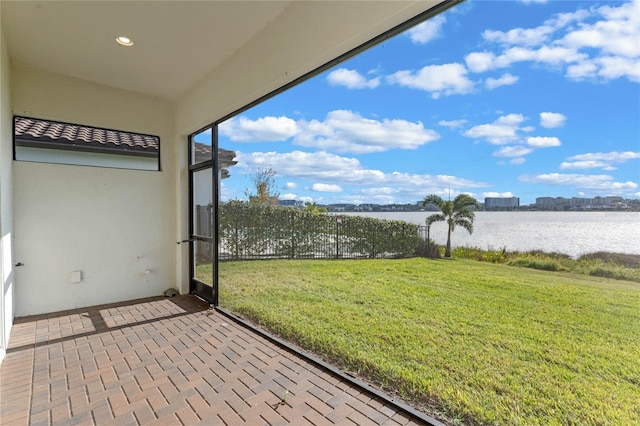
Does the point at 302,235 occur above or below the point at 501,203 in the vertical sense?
below

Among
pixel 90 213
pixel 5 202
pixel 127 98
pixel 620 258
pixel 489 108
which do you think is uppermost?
pixel 127 98

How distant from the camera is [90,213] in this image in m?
4.07

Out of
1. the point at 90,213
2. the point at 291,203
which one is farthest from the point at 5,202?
the point at 291,203

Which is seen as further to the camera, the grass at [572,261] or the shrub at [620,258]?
the grass at [572,261]

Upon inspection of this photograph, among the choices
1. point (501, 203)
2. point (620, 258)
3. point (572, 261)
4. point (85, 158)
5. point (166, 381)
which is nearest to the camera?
point (166, 381)

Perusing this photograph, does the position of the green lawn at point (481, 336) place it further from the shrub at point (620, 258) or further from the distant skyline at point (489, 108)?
the distant skyline at point (489, 108)

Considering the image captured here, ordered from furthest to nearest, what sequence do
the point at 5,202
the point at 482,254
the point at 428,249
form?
the point at 428,249 < the point at 482,254 < the point at 5,202

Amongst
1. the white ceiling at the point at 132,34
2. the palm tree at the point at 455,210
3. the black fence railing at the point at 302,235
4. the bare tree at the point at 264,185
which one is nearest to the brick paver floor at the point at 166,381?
the palm tree at the point at 455,210

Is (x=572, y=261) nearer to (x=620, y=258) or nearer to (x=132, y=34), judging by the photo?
(x=620, y=258)

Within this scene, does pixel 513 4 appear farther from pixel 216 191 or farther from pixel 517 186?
pixel 216 191

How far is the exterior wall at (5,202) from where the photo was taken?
2646 millimetres

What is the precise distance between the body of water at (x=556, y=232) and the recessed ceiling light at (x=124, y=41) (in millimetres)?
4336

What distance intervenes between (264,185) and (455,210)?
4.35m

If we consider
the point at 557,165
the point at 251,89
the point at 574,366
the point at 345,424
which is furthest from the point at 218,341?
the point at 557,165
